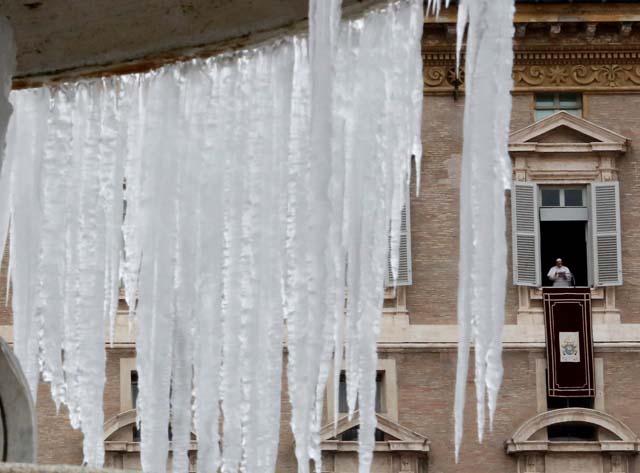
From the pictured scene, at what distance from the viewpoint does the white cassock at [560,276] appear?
2766 centimetres

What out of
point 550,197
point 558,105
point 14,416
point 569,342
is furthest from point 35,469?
point 558,105

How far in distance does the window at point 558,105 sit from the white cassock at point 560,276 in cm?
246

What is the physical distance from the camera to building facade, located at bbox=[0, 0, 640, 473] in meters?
27.2

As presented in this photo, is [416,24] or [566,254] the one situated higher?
[566,254]

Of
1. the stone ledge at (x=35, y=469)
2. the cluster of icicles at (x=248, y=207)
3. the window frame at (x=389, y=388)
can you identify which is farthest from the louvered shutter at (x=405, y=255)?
the stone ledge at (x=35, y=469)

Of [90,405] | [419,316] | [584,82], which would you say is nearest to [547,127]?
[584,82]

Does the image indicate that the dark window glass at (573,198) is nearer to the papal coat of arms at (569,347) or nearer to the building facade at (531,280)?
the building facade at (531,280)

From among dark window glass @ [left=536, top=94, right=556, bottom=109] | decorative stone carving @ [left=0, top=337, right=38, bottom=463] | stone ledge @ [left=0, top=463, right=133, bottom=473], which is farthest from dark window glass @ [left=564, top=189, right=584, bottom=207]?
A: stone ledge @ [left=0, top=463, right=133, bottom=473]

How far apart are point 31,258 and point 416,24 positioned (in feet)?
6.59

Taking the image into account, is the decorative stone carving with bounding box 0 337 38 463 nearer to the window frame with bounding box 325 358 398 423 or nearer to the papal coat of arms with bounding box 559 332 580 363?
the window frame with bounding box 325 358 398 423

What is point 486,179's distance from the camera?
6.61 meters

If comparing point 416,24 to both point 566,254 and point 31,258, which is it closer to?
point 31,258

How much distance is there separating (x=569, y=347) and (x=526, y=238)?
1.70m

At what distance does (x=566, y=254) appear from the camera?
28609 millimetres
